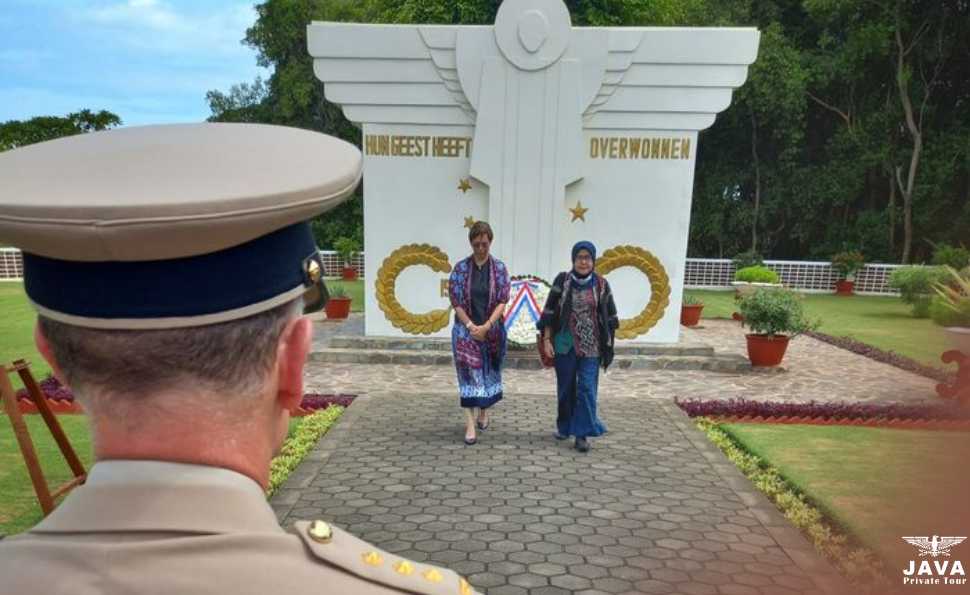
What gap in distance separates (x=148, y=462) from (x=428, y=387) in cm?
698

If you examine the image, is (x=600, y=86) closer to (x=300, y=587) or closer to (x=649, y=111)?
(x=649, y=111)

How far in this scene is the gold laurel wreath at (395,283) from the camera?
30.5 ft

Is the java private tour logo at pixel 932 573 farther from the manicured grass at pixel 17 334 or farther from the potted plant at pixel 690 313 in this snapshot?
the potted plant at pixel 690 313

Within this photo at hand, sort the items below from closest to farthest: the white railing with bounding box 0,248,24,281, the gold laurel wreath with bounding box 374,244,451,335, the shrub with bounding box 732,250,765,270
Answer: the gold laurel wreath with bounding box 374,244,451,335 < the white railing with bounding box 0,248,24,281 < the shrub with bounding box 732,250,765,270

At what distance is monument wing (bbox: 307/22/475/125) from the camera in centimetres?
880

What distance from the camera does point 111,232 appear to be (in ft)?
2.43

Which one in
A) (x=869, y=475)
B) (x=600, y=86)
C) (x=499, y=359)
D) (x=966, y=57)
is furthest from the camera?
(x=966, y=57)

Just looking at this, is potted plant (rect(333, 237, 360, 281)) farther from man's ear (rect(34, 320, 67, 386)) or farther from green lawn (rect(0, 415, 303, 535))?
man's ear (rect(34, 320, 67, 386))

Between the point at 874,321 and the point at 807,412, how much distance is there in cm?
917

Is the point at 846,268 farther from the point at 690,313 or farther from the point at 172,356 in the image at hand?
the point at 172,356

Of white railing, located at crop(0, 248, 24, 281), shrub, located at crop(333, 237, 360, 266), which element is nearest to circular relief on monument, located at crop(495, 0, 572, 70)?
shrub, located at crop(333, 237, 360, 266)

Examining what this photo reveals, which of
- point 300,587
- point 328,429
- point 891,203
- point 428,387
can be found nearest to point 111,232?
point 300,587

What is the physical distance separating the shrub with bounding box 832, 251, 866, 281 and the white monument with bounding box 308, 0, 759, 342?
1324 centimetres

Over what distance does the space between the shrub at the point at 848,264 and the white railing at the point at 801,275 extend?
0.86ft
